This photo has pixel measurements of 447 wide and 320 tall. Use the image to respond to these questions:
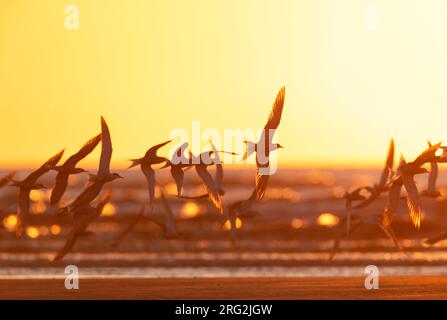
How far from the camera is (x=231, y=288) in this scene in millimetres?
13922

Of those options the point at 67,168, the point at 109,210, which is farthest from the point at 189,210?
the point at 67,168

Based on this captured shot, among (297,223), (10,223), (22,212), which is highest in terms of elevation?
(22,212)

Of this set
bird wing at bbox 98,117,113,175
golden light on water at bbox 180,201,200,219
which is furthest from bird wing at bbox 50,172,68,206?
golden light on water at bbox 180,201,200,219

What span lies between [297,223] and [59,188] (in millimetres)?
22271

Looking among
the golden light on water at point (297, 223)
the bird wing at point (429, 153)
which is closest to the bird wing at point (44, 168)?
the bird wing at point (429, 153)

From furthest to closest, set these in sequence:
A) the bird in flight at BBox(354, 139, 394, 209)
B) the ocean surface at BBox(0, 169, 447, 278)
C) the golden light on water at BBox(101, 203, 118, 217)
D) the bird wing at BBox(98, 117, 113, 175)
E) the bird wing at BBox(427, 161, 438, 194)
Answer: the golden light on water at BBox(101, 203, 118, 217) < the ocean surface at BBox(0, 169, 447, 278) < the bird in flight at BBox(354, 139, 394, 209) < the bird wing at BBox(427, 161, 438, 194) < the bird wing at BBox(98, 117, 113, 175)

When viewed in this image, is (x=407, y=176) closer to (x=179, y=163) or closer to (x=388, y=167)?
(x=388, y=167)

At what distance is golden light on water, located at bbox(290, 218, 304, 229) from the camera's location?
34.5 meters

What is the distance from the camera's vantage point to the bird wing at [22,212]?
516 inches

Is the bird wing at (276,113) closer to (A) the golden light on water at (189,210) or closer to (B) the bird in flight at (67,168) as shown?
(B) the bird in flight at (67,168)

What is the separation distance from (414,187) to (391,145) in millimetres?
1698

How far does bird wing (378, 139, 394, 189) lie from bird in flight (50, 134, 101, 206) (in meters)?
3.22

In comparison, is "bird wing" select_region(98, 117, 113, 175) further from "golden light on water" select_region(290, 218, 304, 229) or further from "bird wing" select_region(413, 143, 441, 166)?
"golden light on water" select_region(290, 218, 304, 229)

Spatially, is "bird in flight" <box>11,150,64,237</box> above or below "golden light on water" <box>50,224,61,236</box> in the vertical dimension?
above
